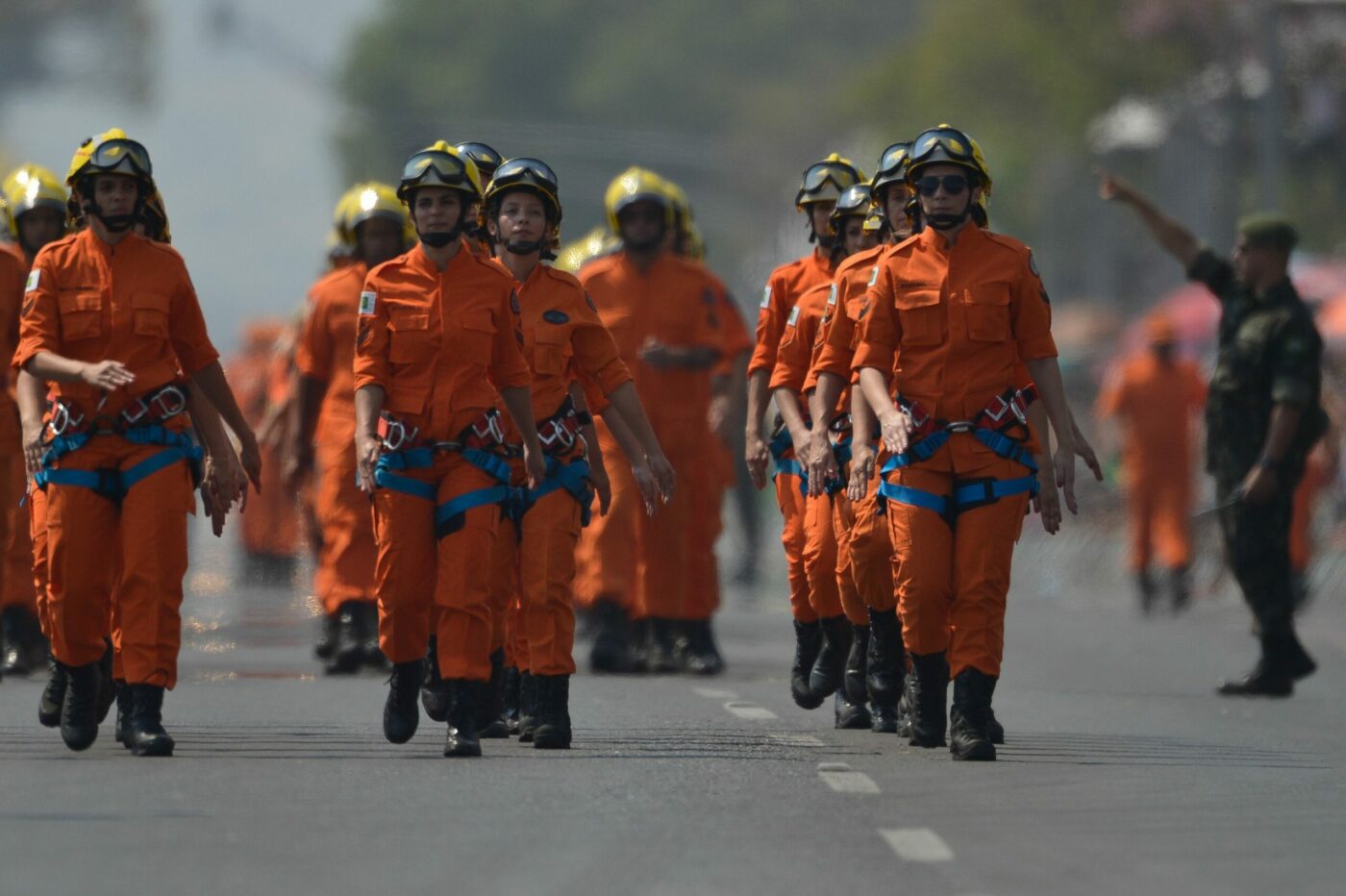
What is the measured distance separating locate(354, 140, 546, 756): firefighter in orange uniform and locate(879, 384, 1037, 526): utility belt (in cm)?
142

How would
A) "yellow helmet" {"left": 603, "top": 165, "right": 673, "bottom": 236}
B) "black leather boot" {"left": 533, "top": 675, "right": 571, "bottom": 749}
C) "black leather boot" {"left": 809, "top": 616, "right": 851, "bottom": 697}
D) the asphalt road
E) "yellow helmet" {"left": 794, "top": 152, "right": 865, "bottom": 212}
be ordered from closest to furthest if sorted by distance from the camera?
the asphalt road, "black leather boot" {"left": 533, "top": 675, "right": 571, "bottom": 749}, "black leather boot" {"left": 809, "top": 616, "right": 851, "bottom": 697}, "yellow helmet" {"left": 794, "top": 152, "right": 865, "bottom": 212}, "yellow helmet" {"left": 603, "top": 165, "right": 673, "bottom": 236}

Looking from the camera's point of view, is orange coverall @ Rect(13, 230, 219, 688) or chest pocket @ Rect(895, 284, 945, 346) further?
chest pocket @ Rect(895, 284, 945, 346)

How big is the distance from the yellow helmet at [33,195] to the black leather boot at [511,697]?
3131 millimetres

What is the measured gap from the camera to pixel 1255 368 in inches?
649

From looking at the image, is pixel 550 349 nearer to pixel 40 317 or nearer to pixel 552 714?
pixel 552 714

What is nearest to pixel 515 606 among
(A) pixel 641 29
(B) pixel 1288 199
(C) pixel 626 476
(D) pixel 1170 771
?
(D) pixel 1170 771

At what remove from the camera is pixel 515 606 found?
12.9 meters

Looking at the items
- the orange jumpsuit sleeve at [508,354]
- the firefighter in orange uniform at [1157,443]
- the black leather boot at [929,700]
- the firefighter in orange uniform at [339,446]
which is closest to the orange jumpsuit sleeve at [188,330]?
the orange jumpsuit sleeve at [508,354]

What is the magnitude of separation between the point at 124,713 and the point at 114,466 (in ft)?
2.88

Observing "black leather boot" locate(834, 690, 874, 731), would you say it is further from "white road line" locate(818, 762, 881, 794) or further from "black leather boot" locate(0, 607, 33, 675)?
"black leather boot" locate(0, 607, 33, 675)

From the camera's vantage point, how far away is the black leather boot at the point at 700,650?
17.1 meters

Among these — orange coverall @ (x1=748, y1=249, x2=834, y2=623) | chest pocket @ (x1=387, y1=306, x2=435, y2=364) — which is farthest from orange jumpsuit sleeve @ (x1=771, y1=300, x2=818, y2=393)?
chest pocket @ (x1=387, y1=306, x2=435, y2=364)

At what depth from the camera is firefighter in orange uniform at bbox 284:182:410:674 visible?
1688 centimetres

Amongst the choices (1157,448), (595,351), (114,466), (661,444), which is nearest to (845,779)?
(595,351)
